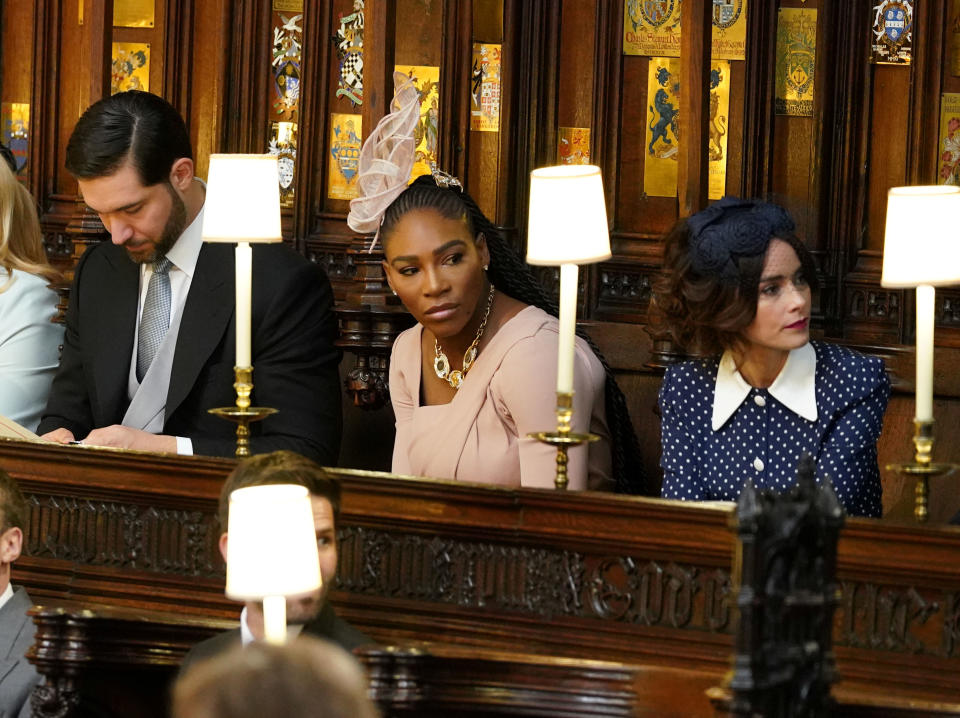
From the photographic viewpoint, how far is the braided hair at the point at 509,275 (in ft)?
11.8

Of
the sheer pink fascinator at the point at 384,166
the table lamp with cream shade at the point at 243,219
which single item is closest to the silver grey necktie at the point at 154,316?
the sheer pink fascinator at the point at 384,166

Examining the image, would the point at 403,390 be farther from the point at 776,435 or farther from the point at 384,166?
the point at 776,435

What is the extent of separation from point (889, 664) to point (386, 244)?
1.50m

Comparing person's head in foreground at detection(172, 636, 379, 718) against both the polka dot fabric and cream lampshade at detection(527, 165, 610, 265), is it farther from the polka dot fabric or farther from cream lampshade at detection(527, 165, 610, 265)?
the polka dot fabric

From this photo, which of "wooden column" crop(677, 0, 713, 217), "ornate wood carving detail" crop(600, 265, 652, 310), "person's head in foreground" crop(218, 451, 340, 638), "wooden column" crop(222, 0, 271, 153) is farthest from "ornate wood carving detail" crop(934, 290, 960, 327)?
"wooden column" crop(222, 0, 271, 153)

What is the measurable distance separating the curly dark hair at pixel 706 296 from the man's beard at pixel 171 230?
47.3 inches

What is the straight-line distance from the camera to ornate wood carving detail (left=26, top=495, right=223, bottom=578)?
3.10 meters

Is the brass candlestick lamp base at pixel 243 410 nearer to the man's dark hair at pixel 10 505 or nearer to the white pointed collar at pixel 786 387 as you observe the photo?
the man's dark hair at pixel 10 505

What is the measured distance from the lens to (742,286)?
126 inches

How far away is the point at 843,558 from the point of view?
2562 mm

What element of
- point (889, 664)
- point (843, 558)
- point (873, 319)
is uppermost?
point (873, 319)

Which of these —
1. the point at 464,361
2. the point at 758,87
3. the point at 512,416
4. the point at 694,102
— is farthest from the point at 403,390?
the point at 758,87

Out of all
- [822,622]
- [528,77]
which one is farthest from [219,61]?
[822,622]

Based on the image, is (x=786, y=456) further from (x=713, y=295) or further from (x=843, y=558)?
(x=843, y=558)
